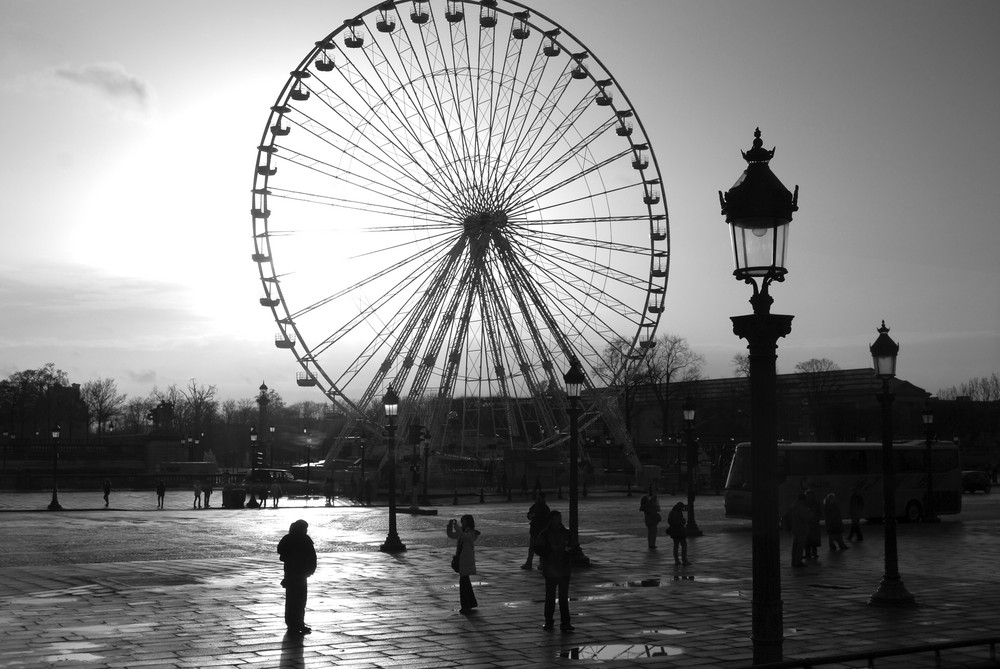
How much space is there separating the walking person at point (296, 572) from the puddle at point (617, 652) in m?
3.52

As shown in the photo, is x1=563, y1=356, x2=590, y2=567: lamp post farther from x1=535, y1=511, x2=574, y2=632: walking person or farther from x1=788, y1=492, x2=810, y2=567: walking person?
x1=535, y1=511, x2=574, y2=632: walking person

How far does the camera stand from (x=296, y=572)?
14008 millimetres

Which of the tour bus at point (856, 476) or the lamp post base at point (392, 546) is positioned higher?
the tour bus at point (856, 476)

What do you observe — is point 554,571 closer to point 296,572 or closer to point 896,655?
point 296,572

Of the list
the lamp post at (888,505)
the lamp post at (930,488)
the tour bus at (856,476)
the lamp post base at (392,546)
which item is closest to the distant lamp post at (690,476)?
the tour bus at (856,476)

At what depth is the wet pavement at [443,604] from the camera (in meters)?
12.2

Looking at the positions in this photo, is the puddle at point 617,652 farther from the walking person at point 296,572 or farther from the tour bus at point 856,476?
the tour bus at point 856,476

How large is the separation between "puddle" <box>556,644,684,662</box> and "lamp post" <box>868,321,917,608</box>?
4755 mm

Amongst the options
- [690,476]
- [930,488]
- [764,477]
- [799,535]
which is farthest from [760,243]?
[930,488]

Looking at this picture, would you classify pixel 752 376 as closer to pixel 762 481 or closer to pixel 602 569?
pixel 762 481

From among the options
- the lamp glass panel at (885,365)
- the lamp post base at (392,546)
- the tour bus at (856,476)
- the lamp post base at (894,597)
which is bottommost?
the lamp post base at (392,546)

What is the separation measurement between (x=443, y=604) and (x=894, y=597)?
652cm

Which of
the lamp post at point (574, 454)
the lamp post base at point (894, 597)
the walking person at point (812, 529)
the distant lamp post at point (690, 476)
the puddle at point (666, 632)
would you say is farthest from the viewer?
the distant lamp post at point (690, 476)

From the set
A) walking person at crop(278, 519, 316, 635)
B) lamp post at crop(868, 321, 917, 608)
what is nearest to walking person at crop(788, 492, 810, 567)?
lamp post at crop(868, 321, 917, 608)
